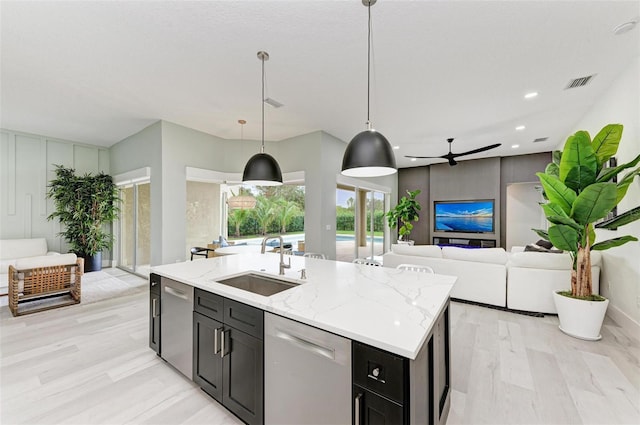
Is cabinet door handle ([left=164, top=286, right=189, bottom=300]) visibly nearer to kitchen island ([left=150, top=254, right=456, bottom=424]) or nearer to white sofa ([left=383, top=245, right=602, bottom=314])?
kitchen island ([left=150, top=254, right=456, bottom=424])

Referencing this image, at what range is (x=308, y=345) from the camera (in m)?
1.30

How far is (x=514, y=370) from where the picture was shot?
7.51ft

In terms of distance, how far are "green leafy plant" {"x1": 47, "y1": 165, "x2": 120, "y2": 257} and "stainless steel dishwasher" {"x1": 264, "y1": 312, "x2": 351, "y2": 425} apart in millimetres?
6384

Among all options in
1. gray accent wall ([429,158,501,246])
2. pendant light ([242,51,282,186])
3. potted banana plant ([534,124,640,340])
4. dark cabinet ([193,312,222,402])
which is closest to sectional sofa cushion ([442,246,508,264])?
potted banana plant ([534,124,640,340])

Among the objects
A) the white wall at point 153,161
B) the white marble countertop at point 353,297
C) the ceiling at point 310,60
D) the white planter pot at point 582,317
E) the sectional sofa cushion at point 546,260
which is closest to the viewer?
the white marble countertop at point 353,297

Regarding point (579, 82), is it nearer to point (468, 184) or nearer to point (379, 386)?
point (379, 386)

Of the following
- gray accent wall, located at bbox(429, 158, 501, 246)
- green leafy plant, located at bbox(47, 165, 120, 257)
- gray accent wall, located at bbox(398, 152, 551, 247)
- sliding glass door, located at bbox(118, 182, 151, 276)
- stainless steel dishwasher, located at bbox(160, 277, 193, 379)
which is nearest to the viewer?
stainless steel dishwasher, located at bbox(160, 277, 193, 379)

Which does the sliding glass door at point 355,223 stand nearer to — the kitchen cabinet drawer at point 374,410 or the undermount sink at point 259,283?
the undermount sink at point 259,283

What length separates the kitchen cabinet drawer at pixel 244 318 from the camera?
1.51m

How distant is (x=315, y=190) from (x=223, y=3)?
342 centimetres

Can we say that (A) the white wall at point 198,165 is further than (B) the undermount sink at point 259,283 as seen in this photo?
Yes

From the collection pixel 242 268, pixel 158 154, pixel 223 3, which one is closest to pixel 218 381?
pixel 242 268

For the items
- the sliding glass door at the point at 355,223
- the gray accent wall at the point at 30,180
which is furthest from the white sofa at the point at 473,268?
the gray accent wall at the point at 30,180

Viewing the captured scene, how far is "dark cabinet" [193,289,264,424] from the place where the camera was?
1.53 meters
